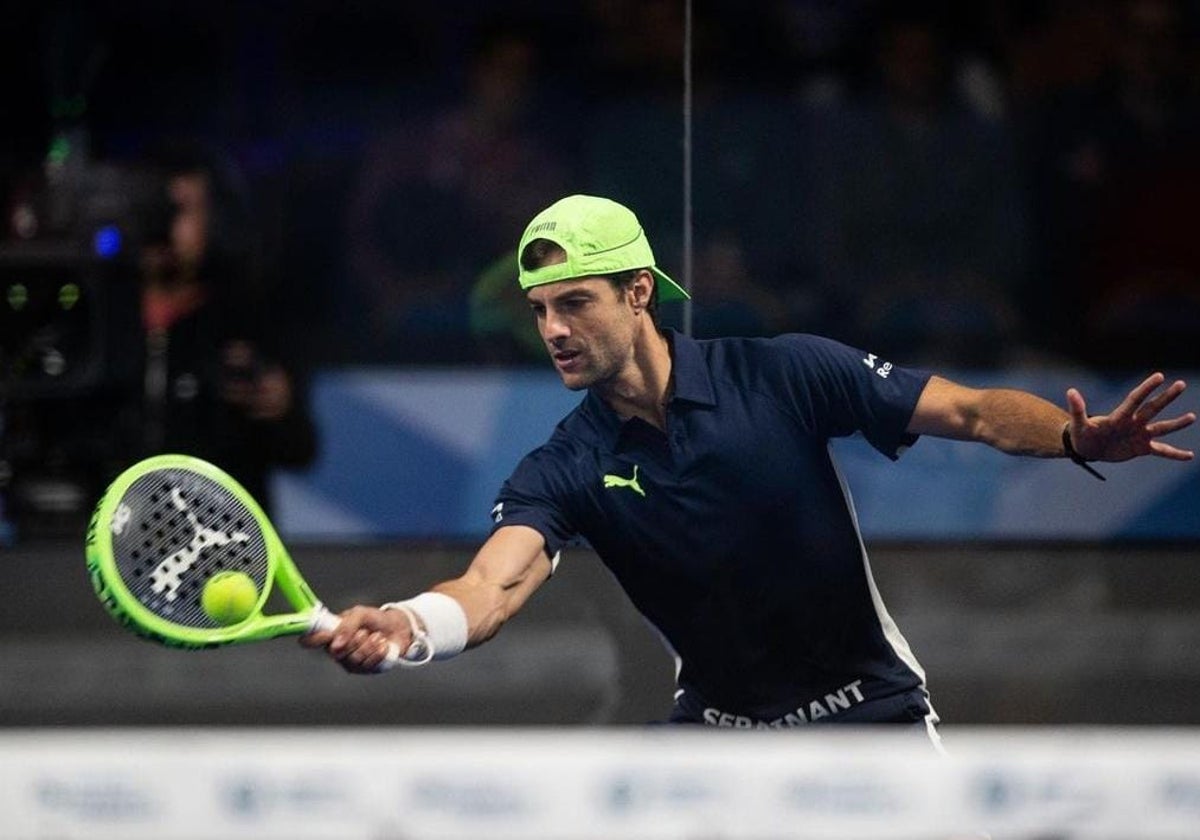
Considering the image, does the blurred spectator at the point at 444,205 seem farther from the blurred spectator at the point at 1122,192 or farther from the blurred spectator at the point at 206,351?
the blurred spectator at the point at 1122,192

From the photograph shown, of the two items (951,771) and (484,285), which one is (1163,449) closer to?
(951,771)

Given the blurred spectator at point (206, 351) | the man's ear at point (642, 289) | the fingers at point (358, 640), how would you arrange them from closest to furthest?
the fingers at point (358, 640), the man's ear at point (642, 289), the blurred spectator at point (206, 351)

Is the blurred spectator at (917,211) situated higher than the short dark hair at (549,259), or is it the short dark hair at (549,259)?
the short dark hair at (549,259)

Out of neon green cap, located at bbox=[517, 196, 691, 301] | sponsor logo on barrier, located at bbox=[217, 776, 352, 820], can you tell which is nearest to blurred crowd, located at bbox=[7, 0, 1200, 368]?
neon green cap, located at bbox=[517, 196, 691, 301]

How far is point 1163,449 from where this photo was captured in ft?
14.4

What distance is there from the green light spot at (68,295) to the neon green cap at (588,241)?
2.42m

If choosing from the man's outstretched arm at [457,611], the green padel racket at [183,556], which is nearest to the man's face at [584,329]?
the man's outstretched arm at [457,611]

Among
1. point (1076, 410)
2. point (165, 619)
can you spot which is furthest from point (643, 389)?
point (165, 619)

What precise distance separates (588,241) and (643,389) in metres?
0.31

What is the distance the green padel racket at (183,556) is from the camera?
3920 mm

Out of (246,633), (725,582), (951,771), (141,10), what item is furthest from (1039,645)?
(951,771)

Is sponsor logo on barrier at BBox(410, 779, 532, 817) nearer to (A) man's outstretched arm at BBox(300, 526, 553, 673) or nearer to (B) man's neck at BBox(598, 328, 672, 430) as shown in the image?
(A) man's outstretched arm at BBox(300, 526, 553, 673)

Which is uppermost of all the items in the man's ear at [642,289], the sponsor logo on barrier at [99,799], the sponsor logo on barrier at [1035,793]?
the man's ear at [642,289]

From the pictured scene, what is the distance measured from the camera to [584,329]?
4.63 meters
